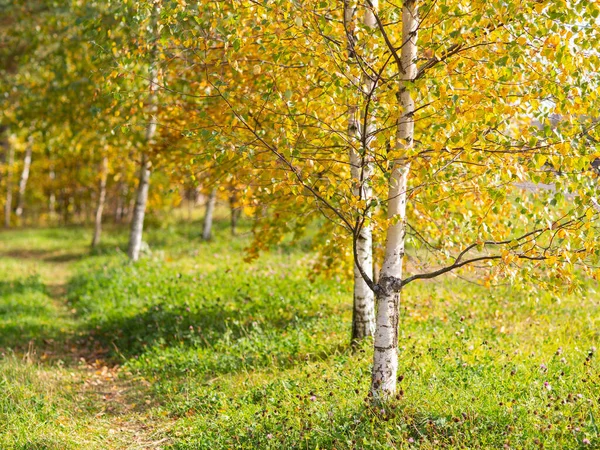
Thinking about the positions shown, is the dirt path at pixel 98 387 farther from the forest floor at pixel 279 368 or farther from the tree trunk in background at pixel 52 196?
the tree trunk in background at pixel 52 196

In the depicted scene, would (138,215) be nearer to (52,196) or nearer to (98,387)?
(98,387)

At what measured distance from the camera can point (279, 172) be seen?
18.9ft

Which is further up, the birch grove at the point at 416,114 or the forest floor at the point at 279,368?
the birch grove at the point at 416,114

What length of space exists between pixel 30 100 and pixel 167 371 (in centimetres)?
872

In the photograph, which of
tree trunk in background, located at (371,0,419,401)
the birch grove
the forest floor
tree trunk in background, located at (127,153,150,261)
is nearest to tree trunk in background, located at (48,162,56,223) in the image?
tree trunk in background, located at (127,153,150,261)

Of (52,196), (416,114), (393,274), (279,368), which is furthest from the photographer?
(52,196)

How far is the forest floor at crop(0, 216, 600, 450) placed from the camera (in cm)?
522

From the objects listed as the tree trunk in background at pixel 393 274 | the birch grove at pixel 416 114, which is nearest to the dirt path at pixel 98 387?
the tree trunk in background at pixel 393 274

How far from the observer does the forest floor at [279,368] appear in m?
5.22

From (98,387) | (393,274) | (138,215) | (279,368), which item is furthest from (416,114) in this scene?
Answer: (138,215)

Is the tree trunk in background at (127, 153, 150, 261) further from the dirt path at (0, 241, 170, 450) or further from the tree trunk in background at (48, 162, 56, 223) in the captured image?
the tree trunk in background at (48, 162, 56, 223)

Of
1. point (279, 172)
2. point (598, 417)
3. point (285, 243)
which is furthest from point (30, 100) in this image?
point (598, 417)

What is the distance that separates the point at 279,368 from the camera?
7.29m

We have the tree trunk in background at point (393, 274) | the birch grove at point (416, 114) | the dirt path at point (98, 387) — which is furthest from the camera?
the dirt path at point (98, 387)
